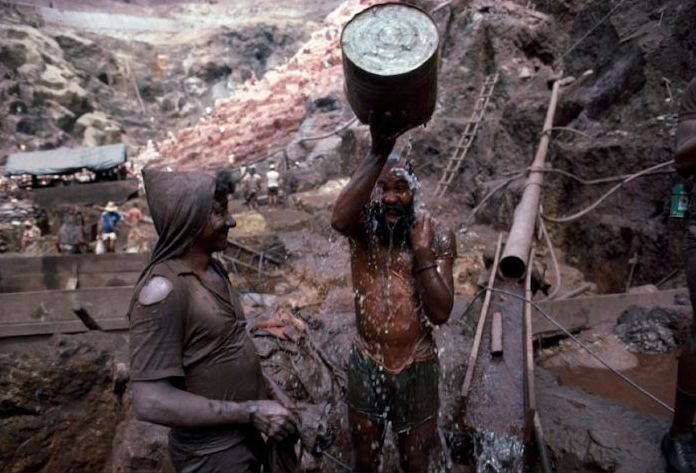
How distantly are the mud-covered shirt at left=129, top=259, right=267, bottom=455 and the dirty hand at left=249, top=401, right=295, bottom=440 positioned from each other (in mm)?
161

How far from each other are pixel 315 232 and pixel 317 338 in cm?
792

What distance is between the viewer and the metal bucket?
1.90 meters

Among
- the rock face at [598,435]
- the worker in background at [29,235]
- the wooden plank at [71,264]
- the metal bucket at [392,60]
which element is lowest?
the worker in background at [29,235]

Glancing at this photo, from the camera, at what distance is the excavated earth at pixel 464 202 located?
151 inches

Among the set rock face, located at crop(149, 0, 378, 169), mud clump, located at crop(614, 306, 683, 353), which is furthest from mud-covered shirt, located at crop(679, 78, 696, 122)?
rock face, located at crop(149, 0, 378, 169)

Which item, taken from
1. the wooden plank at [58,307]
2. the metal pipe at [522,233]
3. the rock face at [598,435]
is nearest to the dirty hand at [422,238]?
the rock face at [598,435]

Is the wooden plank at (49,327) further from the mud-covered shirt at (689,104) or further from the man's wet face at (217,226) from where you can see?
the mud-covered shirt at (689,104)

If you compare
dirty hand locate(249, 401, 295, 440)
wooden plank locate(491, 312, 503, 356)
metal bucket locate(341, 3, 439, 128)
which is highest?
metal bucket locate(341, 3, 439, 128)

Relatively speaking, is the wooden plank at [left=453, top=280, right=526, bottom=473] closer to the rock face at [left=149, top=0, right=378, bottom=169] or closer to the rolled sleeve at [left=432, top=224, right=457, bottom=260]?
the rolled sleeve at [left=432, top=224, right=457, bottom=260]

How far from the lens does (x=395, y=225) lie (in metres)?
2.34

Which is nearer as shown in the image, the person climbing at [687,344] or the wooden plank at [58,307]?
the person climbing at [687,344]

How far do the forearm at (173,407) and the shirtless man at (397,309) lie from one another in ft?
3.11

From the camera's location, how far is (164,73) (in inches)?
1522

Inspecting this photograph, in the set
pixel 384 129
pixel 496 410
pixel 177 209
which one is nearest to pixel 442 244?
pixel 384 129
